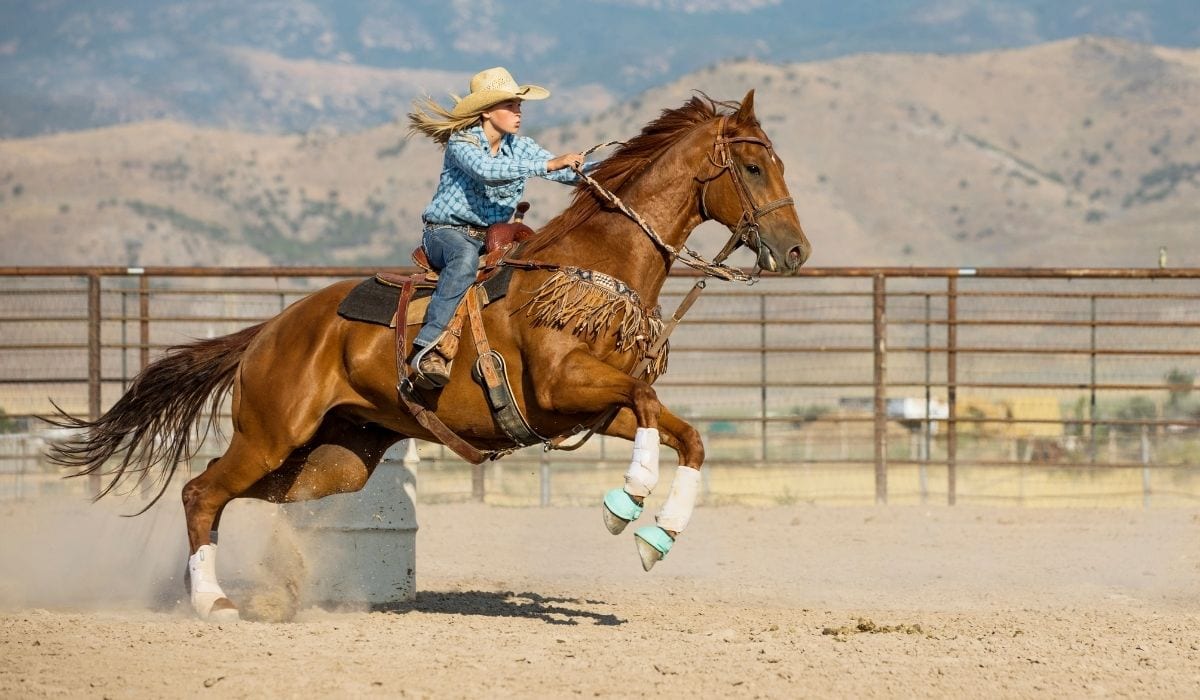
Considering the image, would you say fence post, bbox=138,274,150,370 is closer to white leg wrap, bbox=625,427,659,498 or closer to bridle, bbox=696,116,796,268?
bridle, bbox=696,116,796,268

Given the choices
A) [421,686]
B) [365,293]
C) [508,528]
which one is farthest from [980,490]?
[421,686]

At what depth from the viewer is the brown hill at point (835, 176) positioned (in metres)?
94.4

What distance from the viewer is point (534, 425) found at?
6.69 metres

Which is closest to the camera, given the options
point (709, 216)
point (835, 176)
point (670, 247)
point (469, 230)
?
point (670, 247)

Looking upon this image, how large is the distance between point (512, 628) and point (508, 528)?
4.84m

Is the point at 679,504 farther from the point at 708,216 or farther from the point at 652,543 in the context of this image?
the point at 708,216

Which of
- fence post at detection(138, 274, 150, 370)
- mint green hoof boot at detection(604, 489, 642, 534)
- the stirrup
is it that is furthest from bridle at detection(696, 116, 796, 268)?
fence post at detection(138, 274, 150, 370)

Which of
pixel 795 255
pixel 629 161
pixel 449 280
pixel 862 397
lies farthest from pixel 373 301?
pixel 862 397

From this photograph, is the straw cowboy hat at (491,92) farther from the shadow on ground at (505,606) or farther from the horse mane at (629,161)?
the shadow on ground at (505,606)

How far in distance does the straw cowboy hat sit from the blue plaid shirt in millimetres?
115

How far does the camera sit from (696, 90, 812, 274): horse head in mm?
6473

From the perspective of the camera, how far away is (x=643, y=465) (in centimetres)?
612

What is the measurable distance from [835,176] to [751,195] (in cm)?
10248

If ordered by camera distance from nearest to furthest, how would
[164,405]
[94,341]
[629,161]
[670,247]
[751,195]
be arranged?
[751,195]
[670,247]
[629,161]
[164,405]
[94,341]
